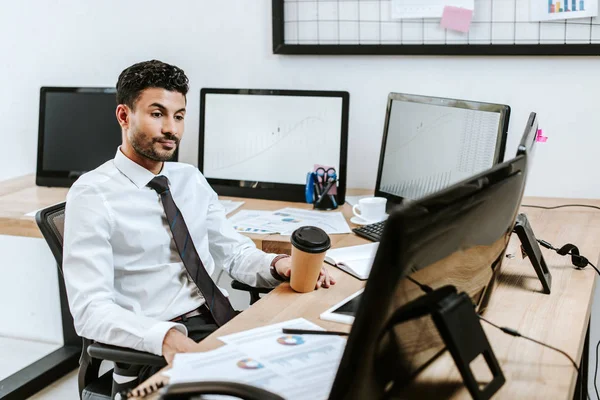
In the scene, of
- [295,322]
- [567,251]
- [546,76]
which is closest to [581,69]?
[546,76]

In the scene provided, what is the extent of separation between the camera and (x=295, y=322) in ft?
4.68

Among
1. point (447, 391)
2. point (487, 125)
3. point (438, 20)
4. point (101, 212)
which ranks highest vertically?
point (438, 20)

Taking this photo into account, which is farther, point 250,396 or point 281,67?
point 281,67

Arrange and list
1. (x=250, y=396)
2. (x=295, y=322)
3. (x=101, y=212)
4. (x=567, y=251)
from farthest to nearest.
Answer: (x=567, y=251) < (x=101, y=212) < (x=295, y=322) < (x=250, y=396)

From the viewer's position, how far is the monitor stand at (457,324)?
92 cm

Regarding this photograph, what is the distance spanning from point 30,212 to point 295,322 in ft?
4.16

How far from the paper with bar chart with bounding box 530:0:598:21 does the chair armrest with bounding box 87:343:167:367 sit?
1.65m

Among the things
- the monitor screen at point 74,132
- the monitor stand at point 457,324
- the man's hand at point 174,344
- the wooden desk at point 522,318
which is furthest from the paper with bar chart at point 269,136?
the monitor stand at point 457,324

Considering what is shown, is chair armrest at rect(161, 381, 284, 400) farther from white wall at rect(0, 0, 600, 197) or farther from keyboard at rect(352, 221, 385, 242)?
white wall at rect(0, 0, 600, 197)

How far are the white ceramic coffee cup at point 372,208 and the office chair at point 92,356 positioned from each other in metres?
0.92

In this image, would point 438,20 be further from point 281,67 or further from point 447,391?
point 447,391

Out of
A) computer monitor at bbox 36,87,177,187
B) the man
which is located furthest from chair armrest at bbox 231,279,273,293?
computer monitor at bbox 36,87,177,187

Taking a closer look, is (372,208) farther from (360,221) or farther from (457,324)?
(457,324)

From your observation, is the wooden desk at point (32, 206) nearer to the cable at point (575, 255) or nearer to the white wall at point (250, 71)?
the white wall at point (250, 71)
